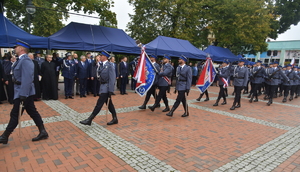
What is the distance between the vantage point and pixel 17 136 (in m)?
4.57

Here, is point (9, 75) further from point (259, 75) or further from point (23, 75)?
point (259, 75)

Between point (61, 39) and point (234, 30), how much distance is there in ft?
59.5

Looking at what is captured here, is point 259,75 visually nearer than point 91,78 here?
No

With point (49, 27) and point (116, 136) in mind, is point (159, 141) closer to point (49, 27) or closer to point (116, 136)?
point (116, 136)

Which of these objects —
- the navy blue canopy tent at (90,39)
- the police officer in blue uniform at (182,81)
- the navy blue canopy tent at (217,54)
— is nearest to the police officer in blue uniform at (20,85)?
the police officer in blue uniform at (182,81)

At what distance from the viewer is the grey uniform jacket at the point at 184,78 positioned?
21.5ft

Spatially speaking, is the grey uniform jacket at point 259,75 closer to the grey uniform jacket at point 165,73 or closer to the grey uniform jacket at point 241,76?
the grey uniform jacket at point 241,76

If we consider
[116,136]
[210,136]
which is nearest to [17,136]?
[116,136]

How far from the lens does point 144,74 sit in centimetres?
699

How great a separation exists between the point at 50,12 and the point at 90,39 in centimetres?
1312

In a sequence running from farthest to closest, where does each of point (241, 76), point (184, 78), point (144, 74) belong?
point (241, 76) < point (144, 74) < point (184, 78)

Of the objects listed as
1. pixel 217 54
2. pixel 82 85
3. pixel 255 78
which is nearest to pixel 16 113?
pixel 82 85

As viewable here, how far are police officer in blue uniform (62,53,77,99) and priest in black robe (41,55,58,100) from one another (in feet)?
1.68

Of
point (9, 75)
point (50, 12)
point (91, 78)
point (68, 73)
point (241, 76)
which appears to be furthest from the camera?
point (50, 12)
